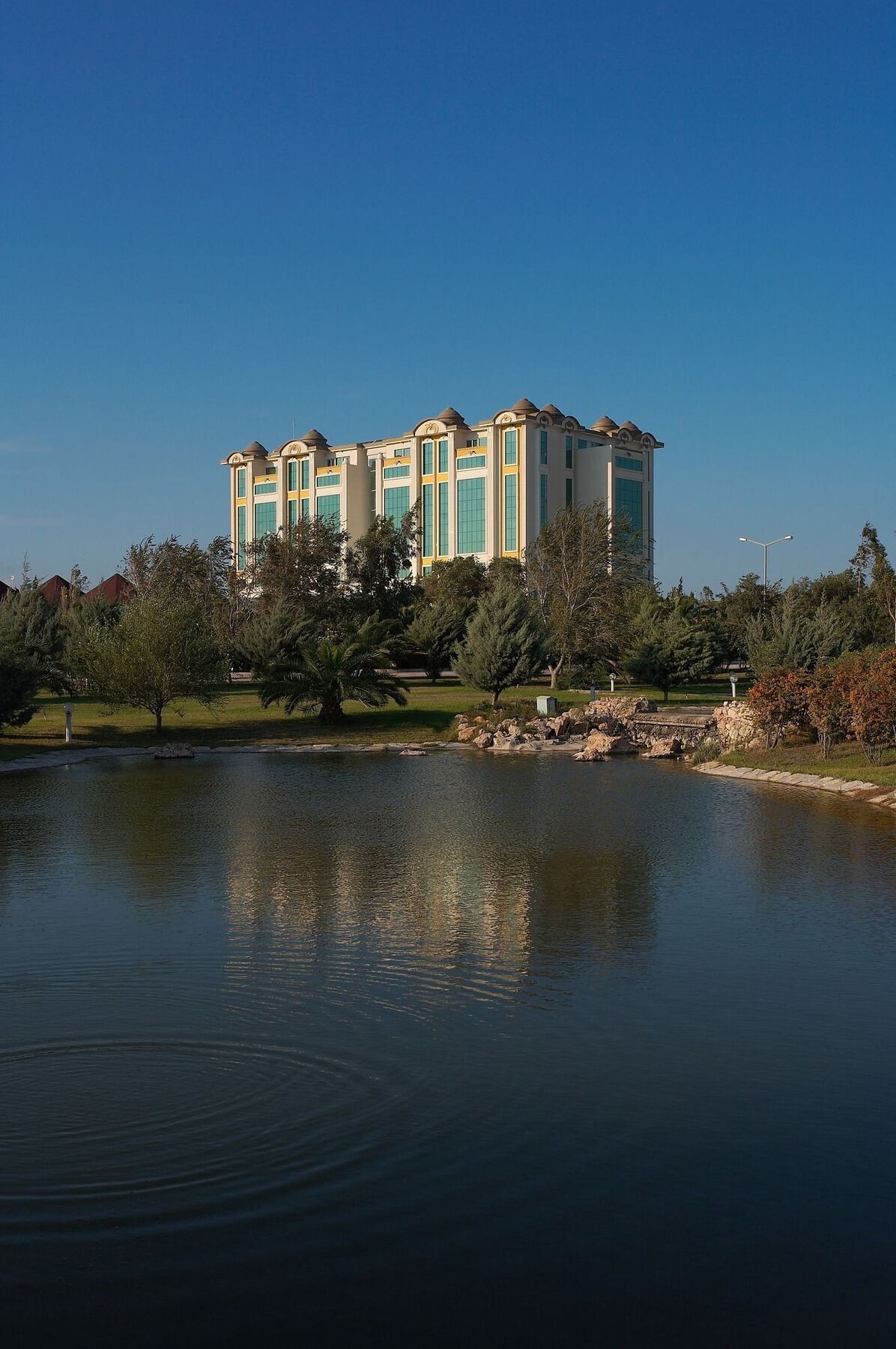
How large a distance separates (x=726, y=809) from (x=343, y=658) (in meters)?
19.9

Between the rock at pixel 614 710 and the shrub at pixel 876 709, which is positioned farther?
the rock at pixel 614 710

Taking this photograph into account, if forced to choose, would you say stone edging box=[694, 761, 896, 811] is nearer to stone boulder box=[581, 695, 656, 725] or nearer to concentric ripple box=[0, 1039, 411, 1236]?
stone boulder box=[581, 695, 656, 725]

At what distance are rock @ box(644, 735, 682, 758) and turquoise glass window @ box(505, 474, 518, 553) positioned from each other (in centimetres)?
7076

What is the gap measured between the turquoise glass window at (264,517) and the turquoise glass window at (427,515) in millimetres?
19354

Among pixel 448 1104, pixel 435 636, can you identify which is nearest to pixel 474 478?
pixel 435 636

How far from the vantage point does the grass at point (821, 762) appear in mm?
23719

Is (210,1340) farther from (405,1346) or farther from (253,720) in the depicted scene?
(253,720)

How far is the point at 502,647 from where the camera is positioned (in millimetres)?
44031

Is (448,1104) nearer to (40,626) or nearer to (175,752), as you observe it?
(175,752)

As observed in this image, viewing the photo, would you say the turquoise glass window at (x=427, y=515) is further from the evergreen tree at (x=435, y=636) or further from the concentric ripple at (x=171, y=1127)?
the concentric ripple at (x=171, y=1127)

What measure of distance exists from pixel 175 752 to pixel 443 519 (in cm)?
7842

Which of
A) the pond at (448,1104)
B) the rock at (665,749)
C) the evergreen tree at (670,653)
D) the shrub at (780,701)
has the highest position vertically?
the evergreen tree at (670,653)

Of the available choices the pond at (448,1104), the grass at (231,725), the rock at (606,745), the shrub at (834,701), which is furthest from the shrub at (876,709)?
A: the grass at (231,725)

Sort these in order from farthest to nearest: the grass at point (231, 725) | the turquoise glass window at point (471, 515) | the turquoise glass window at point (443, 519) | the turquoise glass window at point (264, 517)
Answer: the turquoise glass window at point (264, 517) → the turquoise glass window at point (443, 519) → the turquoise glass window at point (471, 515) → the grass at point (231, 725)
